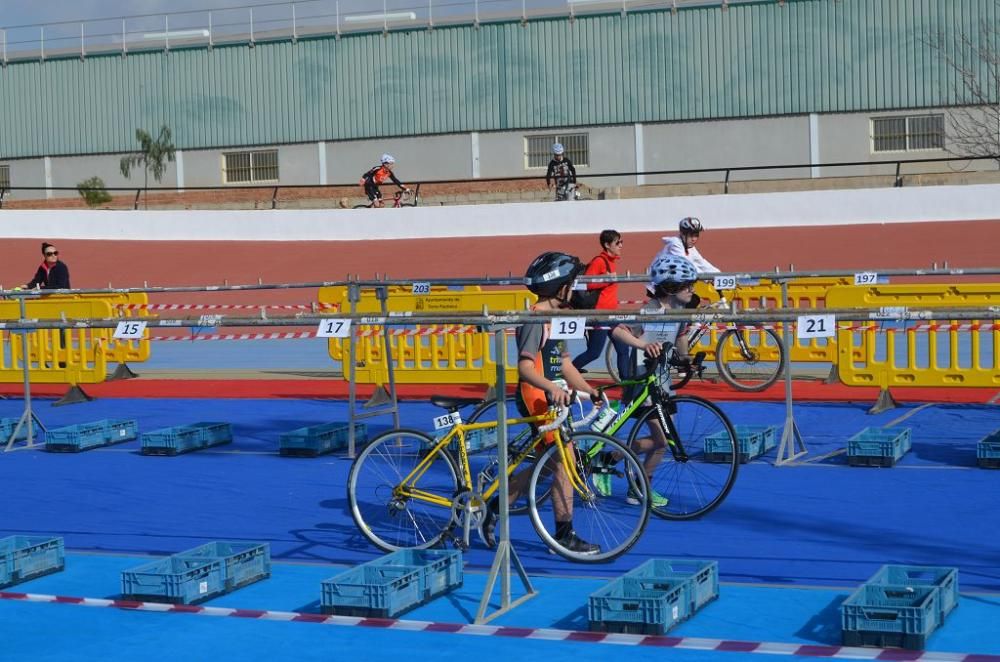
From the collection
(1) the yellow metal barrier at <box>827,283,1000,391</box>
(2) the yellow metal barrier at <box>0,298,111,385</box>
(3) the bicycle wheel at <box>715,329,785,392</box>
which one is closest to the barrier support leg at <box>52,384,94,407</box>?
(2) the yellow metal barrier at <box>0,298,111,385</box>

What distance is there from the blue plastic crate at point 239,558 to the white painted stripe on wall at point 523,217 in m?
28.8

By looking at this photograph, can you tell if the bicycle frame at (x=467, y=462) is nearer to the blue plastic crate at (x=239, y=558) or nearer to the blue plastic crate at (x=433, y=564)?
the blue plastic crate at (x=433, y=564)

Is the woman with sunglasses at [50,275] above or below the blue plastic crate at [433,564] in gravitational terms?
above

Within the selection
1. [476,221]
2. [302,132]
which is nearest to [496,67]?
[302,132]

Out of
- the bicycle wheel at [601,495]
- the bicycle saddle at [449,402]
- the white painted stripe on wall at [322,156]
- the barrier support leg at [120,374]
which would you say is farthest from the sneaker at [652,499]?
the white painted stripe on wall at [322,156]

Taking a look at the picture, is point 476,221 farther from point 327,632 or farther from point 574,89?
point 327,632

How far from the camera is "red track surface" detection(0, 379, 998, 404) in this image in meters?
15.9

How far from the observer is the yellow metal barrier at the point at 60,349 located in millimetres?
18438

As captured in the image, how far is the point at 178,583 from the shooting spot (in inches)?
309

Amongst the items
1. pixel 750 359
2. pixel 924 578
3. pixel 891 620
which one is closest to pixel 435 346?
pixel 750 359

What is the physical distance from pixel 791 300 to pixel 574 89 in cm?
3162

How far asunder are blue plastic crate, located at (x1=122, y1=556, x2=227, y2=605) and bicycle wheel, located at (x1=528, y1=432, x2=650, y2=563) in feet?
6.17

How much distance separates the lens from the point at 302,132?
53.1 metres

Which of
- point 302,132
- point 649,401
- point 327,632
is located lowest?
point 327,632
